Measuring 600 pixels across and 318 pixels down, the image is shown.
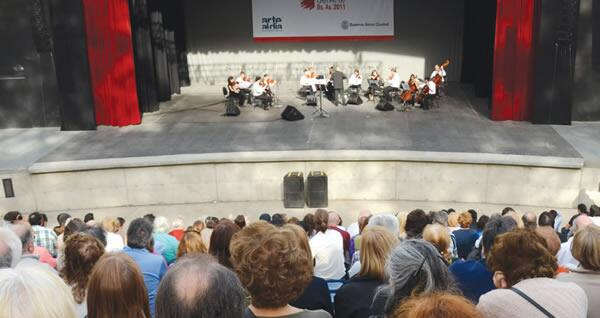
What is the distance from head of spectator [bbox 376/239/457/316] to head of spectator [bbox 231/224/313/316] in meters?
0.52

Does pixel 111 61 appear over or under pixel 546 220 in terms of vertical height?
over

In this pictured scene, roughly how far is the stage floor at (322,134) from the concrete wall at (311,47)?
356 centimetres

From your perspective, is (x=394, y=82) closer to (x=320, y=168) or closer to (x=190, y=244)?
(x=320, y=168)

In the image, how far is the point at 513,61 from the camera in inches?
643

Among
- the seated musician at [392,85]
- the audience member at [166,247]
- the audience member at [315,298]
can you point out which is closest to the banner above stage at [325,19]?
the seated musician at [392,85]

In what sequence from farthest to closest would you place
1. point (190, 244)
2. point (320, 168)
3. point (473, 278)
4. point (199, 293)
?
1. point (320, 168)
2. point (190, 244)
3. point (473, 278)
4. point (199, 293)

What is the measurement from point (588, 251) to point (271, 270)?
211cm

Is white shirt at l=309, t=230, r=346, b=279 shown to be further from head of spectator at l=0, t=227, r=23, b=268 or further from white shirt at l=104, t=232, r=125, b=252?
head of spectator at l=0, t=227, r=23, b=268

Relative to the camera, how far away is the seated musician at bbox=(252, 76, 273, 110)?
1867 centimetres

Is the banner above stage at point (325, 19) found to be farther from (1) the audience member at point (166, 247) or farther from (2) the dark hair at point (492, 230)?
(2) the dark hair at point (492, 230)

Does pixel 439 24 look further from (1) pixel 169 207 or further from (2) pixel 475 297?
(2) pixel 475 297

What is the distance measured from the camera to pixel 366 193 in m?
14.2

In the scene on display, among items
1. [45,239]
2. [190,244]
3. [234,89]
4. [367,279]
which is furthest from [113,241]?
[234,89]

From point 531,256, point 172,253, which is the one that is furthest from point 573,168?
point 531,256
